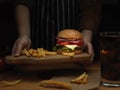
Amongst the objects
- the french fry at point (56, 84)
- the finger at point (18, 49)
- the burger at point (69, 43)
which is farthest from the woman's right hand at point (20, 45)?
the french fry at point (56, 84)

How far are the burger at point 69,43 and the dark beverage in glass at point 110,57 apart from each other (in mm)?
261

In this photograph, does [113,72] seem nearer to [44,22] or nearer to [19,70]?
[19,70]

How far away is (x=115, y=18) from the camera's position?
2.71 metres

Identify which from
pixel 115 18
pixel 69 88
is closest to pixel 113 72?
pixel 69 88

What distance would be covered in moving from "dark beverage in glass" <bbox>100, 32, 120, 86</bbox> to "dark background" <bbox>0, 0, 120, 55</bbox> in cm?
135

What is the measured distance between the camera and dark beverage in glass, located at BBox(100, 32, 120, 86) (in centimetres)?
126

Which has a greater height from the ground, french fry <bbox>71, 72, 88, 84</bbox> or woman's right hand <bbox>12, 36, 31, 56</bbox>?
woman's right hand <bbox>12, 36, 31, 56</bbox>

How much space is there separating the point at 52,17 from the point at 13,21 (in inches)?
30.7

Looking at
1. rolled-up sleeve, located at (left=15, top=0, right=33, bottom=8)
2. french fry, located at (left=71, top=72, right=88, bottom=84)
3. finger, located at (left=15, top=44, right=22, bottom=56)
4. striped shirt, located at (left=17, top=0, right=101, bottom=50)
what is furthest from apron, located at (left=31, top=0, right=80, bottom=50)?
french fry, located at (left=71, top=72, right=88, bottom=84)

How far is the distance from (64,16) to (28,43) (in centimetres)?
45

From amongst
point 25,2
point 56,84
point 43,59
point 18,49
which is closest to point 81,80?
point 56,84

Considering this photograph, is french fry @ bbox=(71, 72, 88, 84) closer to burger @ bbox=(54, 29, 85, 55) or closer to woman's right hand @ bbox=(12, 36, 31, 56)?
burger @ bbox=(54, 29, 85, 55)

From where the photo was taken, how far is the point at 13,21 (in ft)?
8.99

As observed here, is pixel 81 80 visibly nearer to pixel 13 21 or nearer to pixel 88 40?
pixel 88 40
